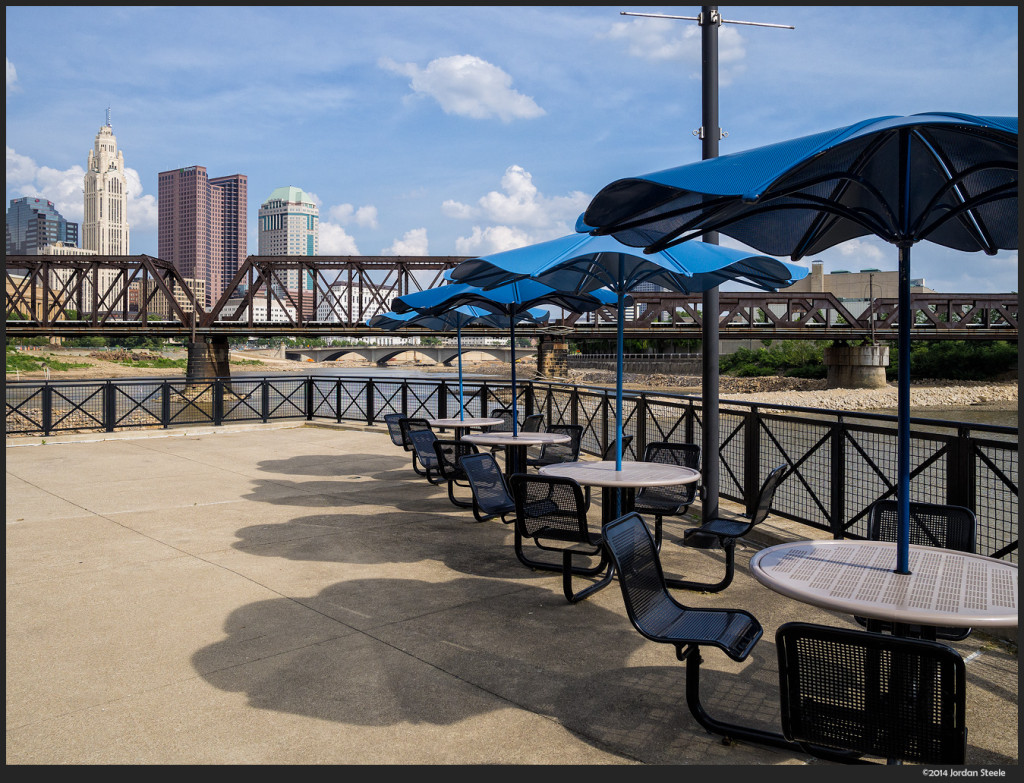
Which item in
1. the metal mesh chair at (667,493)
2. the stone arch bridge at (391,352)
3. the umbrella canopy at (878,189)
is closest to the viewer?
the umbrella canopy at (878,189)

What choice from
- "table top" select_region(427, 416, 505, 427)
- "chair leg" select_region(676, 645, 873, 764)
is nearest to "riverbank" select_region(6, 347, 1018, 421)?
"table top" select_region(427, 416, 505, 427)

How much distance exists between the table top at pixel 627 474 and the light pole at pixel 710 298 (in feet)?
2.31

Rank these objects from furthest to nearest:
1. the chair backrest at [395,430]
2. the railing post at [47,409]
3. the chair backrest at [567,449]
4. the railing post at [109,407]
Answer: the railing post at [109,407] → the railing post at [47,409] → the chair backrest at [395,430] → the chair backrest at [567,449]

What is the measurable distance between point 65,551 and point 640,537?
18.5 feet

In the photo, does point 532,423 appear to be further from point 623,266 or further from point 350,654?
point 350,654

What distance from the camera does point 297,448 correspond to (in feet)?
46.3

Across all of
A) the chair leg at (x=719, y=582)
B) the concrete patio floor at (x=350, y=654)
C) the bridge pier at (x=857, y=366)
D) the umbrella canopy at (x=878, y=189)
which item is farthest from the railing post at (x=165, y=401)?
the bridge pier at (x=857, y=366)

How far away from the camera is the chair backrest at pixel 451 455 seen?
8.33 metres

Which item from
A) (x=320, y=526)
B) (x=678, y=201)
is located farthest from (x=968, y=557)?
(x=320, y=526)

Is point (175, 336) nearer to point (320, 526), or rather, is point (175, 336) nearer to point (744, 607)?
point (320, 526)

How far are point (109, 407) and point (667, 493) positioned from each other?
14.3m

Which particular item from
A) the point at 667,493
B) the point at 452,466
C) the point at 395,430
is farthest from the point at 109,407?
the point at 667,493

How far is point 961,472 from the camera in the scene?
571 cm

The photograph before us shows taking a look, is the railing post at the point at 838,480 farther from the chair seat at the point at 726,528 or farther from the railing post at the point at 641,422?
the railing post at the point at 641,422
